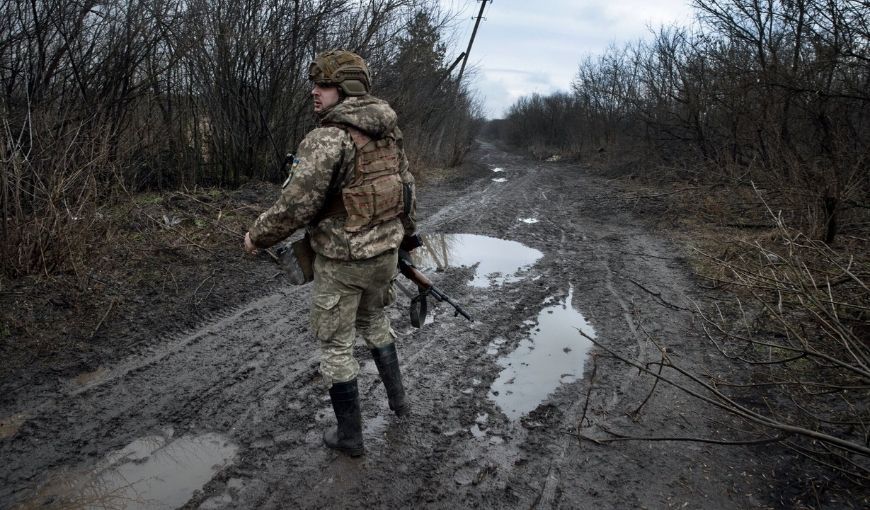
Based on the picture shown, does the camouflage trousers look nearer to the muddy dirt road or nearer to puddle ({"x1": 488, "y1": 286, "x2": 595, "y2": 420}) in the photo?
the muddy dirt road

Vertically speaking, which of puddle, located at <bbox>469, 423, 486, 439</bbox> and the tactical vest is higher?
the tactical vest

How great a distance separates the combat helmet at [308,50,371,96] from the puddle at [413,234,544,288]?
11.3 ft

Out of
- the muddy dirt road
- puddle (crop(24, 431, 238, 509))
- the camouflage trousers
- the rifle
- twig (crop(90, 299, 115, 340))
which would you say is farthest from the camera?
twig (crop(90, 299, 115, 340))

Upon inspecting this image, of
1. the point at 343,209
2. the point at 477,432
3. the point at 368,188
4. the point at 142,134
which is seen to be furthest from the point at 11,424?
the point at 142,134

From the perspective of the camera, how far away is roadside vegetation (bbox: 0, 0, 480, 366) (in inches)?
172

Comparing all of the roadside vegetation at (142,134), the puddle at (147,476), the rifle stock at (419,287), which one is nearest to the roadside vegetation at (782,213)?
the rifle stock at (419,287)

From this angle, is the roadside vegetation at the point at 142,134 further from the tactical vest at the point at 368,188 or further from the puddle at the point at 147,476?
the tactical vest at the point at 368,188

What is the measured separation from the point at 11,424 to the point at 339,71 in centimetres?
261

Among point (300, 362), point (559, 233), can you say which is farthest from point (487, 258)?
point (300, 362)

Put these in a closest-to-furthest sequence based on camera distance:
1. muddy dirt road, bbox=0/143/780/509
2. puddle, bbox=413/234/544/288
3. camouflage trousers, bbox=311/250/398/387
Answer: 1. muddy dirt road, bbox=0/143/780/509
2. camouflage trousers, bbox=311/250/398/387
3. puddle, bbox=413/234/544/288

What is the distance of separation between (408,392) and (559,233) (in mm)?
5856

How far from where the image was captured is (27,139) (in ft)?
17.0

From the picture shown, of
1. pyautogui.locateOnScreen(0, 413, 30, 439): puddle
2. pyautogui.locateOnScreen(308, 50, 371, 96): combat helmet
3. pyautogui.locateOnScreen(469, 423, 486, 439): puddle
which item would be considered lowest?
pyautogui.locateOnScreen(469, 423, 486, 439): puddle

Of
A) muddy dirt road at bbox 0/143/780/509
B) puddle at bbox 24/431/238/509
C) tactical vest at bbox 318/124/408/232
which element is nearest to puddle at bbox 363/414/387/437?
muddy dirt road at bbox 0/143/780/509
